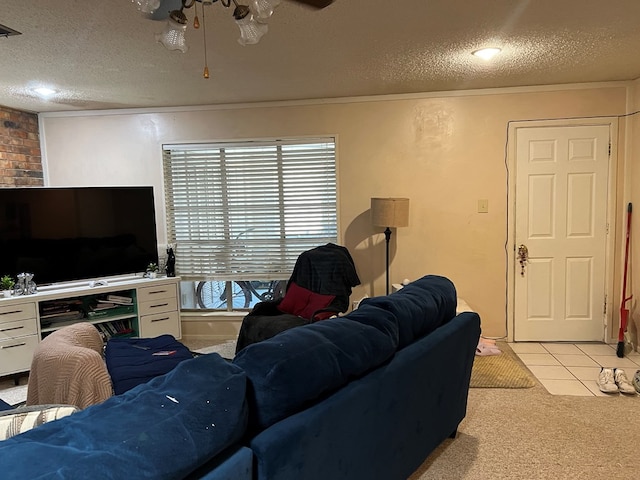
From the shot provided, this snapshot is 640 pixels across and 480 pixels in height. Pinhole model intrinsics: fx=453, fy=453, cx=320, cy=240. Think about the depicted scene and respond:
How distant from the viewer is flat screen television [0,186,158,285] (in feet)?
12.2

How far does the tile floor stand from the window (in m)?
2.10

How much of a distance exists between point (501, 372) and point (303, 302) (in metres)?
1.69

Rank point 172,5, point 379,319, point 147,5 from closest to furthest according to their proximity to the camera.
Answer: point 147,5, point 172,5, point 379,319

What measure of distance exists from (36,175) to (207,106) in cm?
187

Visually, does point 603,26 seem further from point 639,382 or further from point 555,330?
point 555,330

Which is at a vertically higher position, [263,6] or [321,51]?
[321,51]

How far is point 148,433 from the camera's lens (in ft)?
3.26

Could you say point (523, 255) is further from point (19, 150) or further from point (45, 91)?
point (19, 150)

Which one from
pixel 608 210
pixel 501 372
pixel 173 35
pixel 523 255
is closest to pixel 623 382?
pixel 501 372

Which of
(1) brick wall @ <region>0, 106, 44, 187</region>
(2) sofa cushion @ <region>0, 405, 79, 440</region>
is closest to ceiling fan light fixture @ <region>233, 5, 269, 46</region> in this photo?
(2) sofa cushion @ <region>0, 405, 79, 440</region>

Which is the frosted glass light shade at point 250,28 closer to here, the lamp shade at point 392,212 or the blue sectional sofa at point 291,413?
the blue sectional sofa at point 291,413

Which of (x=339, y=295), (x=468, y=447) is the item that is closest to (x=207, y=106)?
(x=339, y=295)

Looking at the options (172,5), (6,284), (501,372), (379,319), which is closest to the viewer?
(172,5)

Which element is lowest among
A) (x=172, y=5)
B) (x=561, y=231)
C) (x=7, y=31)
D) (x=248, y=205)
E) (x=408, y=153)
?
(x=561, y=231)
